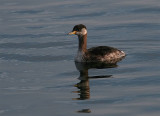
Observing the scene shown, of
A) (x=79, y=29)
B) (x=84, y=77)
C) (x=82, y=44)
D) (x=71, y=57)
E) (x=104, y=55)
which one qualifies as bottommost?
(x=84, y=77)

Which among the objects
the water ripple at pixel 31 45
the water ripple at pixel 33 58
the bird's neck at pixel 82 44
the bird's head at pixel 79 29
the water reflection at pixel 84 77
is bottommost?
the water reflection at pixel 84 77

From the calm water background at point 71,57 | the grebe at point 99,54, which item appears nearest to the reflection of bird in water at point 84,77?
the calm water background at point 71,57

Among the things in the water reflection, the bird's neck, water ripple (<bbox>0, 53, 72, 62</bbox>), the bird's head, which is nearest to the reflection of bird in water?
the water reflection

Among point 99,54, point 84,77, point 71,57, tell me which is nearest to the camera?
point 84,77

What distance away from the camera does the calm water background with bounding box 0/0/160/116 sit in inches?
633

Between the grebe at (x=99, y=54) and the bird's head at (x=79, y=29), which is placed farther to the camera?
the bird's head at (x=79, y=29)

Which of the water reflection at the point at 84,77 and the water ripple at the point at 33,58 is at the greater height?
the water ripple at the point at 33,58

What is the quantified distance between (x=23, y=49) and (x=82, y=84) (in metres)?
6.15

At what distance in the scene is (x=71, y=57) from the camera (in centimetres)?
2283

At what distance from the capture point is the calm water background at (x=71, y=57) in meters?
16.1

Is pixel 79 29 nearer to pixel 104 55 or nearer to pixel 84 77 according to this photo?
pixel 104 55

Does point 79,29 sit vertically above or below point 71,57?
above

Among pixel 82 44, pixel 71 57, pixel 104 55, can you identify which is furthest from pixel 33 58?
pixel 104 55

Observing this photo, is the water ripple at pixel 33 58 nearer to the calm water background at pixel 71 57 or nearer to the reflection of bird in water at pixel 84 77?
the calm water background at pixel 71 57
